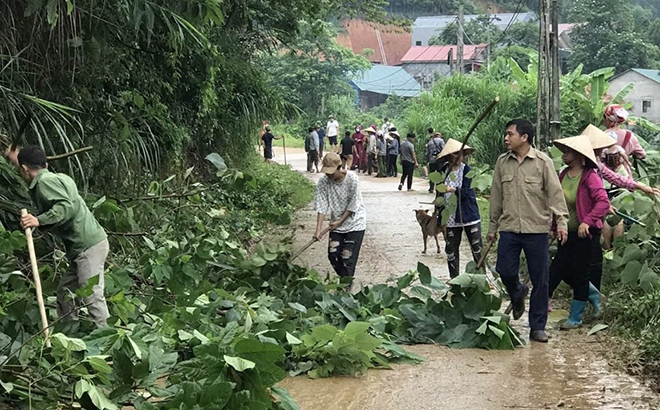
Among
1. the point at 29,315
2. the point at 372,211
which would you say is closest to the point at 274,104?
the point at 372,211

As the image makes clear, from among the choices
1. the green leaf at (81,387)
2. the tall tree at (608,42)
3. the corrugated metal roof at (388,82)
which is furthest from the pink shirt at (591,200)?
the corrugated metal roof at (388,82)

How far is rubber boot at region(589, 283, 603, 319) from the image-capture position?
764cm

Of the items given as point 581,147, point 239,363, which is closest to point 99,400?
point 239,363

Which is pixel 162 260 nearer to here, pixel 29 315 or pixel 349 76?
pixel 29 315

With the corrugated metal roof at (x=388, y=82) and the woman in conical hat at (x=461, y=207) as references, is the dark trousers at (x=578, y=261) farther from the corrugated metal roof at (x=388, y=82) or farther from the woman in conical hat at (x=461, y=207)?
→ the corrugated metal roof at (x=388, y=82)

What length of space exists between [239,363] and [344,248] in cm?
427

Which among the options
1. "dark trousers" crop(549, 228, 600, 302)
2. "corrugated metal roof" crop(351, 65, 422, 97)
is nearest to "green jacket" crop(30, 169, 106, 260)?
"dark trousers" crop(549, 228, 600, 302)

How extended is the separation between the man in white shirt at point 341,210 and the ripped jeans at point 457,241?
1075 mm

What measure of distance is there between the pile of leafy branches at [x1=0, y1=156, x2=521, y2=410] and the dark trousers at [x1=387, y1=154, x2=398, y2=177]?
18980 mm

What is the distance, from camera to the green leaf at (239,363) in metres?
4.35

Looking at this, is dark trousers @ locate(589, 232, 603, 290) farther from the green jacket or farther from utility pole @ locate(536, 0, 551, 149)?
utility pole @ locate(536, 0, 551, 149)

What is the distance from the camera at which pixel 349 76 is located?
54406mm

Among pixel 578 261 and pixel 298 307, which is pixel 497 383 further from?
pixel 578 261

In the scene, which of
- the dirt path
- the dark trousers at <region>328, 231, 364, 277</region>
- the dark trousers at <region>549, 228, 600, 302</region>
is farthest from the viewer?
the dark trousers at <region>328, 231, 364, 277</region>
